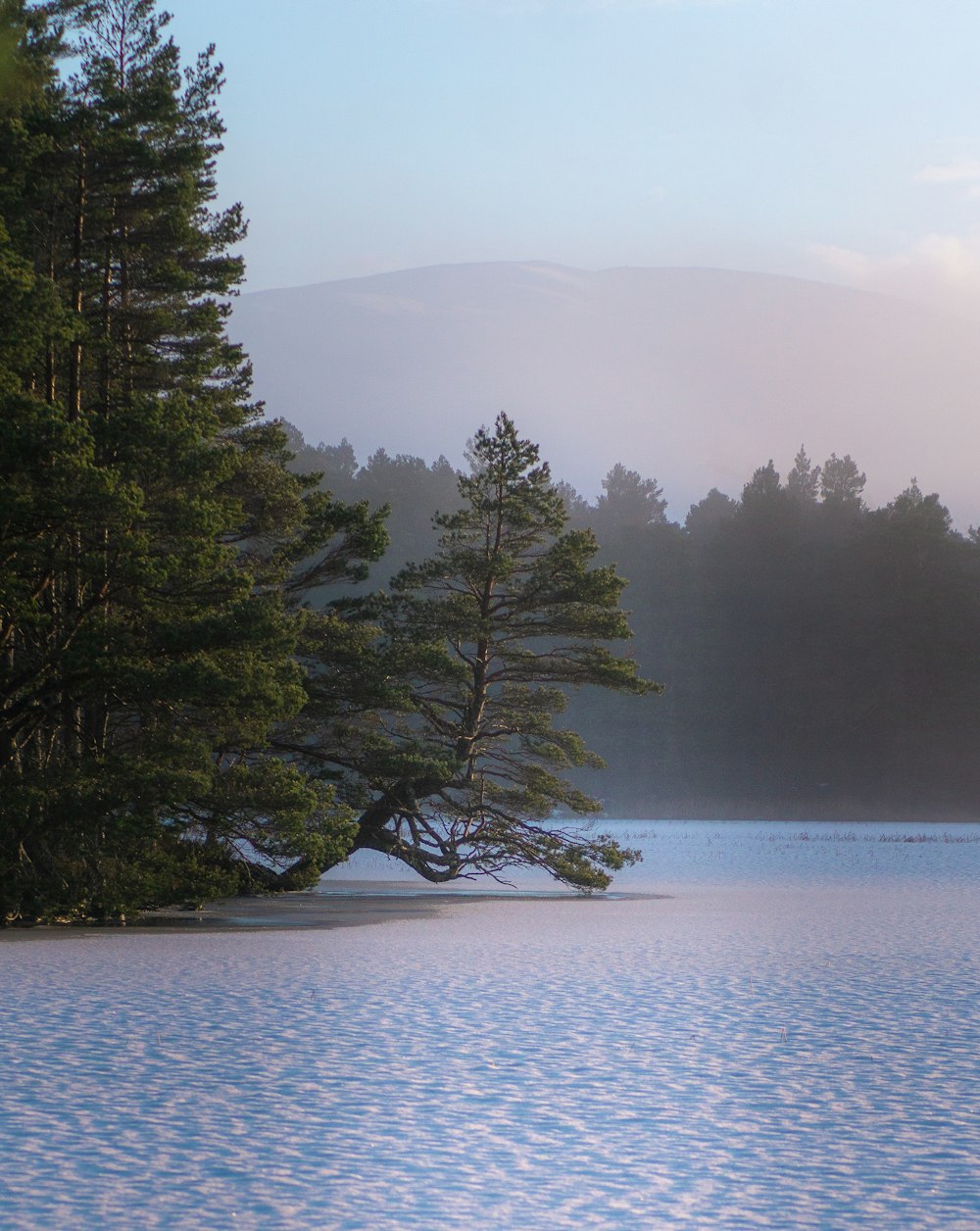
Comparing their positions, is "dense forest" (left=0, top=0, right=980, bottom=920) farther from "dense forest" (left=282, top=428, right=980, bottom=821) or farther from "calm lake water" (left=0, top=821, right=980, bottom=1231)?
"dense forest" (left=282, top=428, right=980, bottom=821)

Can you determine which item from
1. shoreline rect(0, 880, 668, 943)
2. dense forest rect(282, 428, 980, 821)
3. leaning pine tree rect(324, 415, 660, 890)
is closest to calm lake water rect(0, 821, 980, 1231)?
shoreline rect(0, 880, 668, 943)

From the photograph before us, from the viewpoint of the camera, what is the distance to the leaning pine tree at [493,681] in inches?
1136

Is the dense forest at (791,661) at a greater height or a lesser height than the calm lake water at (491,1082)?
greater

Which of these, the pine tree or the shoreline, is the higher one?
the pine tree

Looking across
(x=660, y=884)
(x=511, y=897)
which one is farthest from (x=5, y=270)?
(x=660, y=884)

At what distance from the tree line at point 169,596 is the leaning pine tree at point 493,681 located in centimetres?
8

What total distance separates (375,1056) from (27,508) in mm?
10912

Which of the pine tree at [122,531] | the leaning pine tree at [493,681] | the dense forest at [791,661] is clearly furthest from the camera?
the dense forest at [791,661]

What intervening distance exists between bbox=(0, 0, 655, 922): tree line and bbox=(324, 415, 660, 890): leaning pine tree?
0.08 meters

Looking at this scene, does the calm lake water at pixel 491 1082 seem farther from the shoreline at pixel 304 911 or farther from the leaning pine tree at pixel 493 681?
the leaning pine tree at pixel 493 681

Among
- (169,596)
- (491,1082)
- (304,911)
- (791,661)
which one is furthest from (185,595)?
(791,661)

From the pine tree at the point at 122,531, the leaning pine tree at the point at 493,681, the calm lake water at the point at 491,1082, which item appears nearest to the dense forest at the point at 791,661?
the leaning pine tree at the point at 493,681

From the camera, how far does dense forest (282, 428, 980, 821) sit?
91562 millimetres

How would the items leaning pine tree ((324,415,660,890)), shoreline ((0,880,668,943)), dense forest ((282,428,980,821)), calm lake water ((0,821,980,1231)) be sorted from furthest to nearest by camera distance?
dense forest ((282,428,980,821)), leaning pine tree ((324,415,660,890)), shoreline ((0,880,668,943)), calm lake water ((0,821,980,1231))
